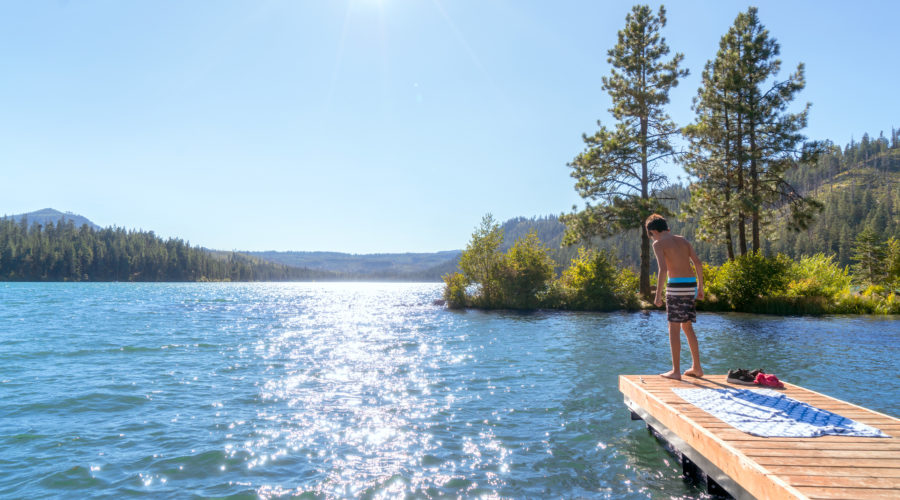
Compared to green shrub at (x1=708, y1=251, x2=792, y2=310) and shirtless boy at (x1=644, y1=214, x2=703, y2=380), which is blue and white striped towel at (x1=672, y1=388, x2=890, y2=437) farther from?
green shrub at (x1=708, y1=251, x2=792, y2=310)

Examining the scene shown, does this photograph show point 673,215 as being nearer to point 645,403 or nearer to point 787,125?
point 787,125

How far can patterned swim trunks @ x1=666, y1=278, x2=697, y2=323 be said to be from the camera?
8.56m

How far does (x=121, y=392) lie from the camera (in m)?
12.1

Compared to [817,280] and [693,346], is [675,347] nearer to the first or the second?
[693,346]

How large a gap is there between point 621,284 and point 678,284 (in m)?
29.3

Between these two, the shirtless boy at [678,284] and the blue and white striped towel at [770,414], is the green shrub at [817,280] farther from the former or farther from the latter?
the blue and white striped towel at [770,414]

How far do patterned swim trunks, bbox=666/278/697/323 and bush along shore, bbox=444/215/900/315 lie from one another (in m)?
27.7

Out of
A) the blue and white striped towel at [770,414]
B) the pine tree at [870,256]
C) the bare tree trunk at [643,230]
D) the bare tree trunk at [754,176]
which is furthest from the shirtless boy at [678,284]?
the pine tree at [870,256]

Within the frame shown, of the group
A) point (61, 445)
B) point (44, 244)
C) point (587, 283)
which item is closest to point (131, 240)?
point (44, 244)

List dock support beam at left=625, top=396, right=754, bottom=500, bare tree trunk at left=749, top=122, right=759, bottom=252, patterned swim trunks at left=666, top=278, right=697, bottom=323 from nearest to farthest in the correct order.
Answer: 1. dock support beam at left=625, top=396, right=754, bottom=500
2. patterned swim trunks at left=666, top=278, right=697, bottom=323
3. bare tree trunk at left=749, top=122, right=759, bottom=252

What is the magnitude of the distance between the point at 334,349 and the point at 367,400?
9.18 m

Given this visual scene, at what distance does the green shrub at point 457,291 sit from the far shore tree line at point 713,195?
2.22 m

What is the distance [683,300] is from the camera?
862 centimetres

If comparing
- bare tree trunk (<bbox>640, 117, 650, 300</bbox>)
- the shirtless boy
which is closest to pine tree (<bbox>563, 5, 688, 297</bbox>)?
bare tree trunk (<bbox>640, 117, 650, 300</bbox>)
